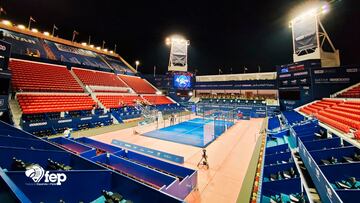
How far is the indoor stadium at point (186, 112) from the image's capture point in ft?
A: 13.3

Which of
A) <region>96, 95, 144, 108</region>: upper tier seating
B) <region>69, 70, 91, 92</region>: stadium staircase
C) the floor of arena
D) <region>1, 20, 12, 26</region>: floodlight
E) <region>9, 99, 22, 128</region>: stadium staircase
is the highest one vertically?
<region>1, 20, 12, 26</region>: floodlight

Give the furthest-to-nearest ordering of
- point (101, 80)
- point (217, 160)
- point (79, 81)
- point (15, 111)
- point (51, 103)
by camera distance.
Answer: point (101, 80)
point (79, 81)
point (51, 103)
point (15, 111)
point (217, 160)

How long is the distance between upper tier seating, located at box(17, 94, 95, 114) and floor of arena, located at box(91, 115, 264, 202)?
4.93m

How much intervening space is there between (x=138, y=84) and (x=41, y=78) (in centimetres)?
1477

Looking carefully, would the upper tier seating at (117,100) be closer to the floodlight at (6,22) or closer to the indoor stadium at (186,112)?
the indoor stadium at (186,112)

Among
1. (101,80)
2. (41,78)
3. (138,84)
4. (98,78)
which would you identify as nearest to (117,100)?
(101,80)

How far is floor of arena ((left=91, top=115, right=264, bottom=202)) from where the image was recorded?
562 cm

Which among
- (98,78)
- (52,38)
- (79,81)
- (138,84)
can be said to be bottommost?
(79,81)

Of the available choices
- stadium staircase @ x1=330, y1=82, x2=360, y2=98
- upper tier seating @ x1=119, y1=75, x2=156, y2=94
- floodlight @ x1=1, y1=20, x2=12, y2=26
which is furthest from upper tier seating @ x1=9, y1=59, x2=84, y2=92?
stadium staircase @ x1=330, y1=82, x2=360, y2=98

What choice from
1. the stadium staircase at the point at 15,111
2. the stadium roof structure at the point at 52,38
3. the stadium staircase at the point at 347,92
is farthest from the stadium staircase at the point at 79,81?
the stadium staircase at the point at 347,92

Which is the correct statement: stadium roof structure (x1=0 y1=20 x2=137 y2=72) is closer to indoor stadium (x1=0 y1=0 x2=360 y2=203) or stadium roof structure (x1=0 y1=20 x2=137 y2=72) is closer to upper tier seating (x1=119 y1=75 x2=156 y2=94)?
indoor stadium (x1=0 y1=0 x2=360 y2=203)

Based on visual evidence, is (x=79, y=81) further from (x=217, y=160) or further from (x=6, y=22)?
(x=217, y=160)

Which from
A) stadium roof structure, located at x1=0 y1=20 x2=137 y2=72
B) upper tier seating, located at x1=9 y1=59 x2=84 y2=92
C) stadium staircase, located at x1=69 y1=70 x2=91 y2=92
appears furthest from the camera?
stadium roof structure, located at x1=0 y1=20 x2=137 y2=72

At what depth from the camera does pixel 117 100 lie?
2156 cm
